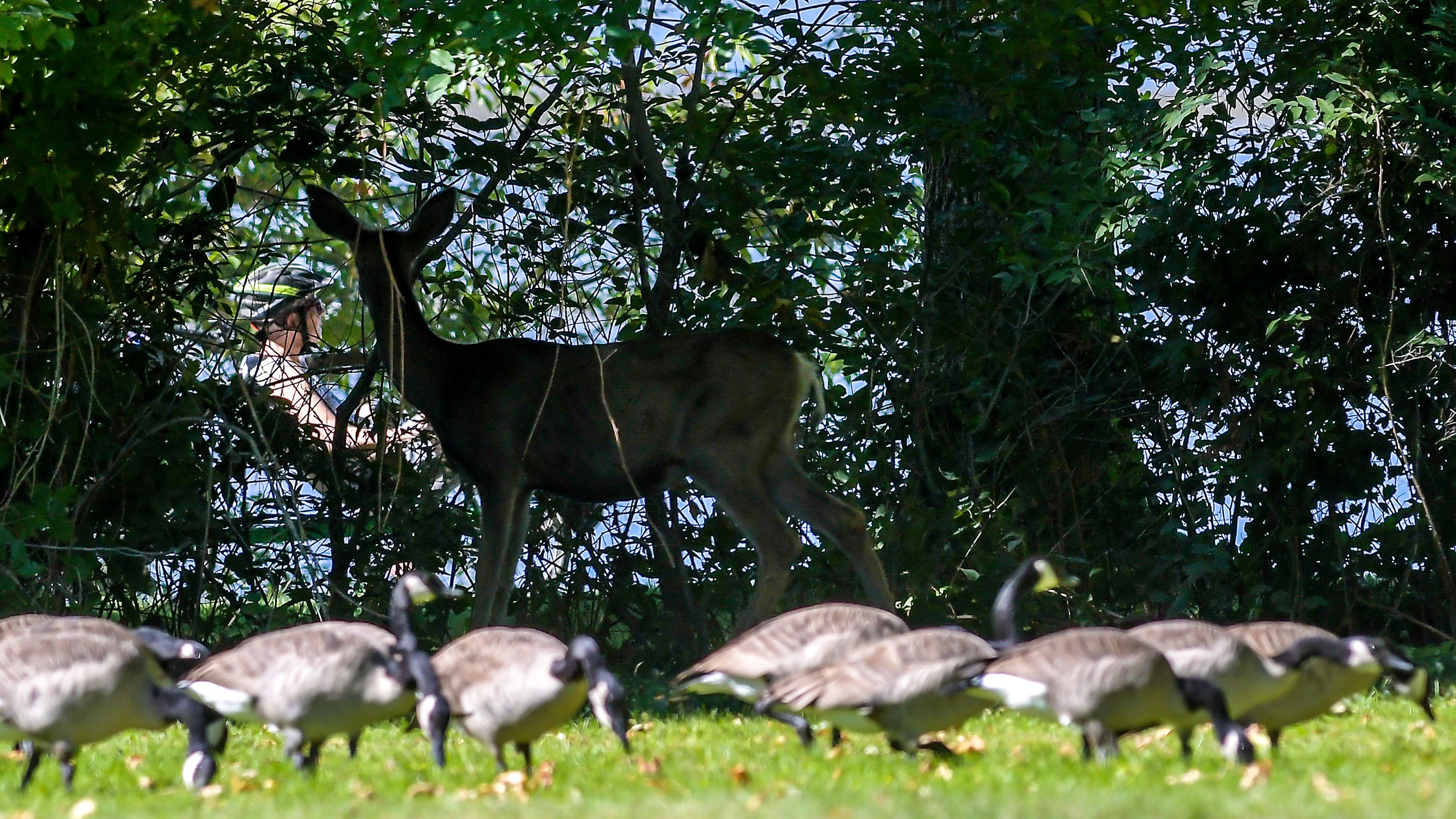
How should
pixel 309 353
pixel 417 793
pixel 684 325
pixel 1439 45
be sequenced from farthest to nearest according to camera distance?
pixel 309 353
pixel 684 325
pixel 1439 45
pixel 417 793

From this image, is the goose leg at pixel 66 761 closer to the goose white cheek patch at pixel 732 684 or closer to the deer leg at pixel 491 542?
the goose white cheek patch at pixel 732 684

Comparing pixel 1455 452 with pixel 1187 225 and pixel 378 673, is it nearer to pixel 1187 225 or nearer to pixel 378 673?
pixel 1187 225

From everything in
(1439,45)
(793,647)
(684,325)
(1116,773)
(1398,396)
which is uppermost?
(1439,45)

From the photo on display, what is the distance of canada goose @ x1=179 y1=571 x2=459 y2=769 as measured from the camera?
5262 millimetres

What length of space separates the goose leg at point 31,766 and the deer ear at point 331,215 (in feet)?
14.6

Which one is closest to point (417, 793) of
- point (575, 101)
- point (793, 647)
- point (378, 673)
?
point (378, 673)

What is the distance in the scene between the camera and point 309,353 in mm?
10797

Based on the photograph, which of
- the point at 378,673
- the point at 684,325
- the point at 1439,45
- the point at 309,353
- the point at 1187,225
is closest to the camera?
the point at 378,673

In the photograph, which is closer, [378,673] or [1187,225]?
[378,673]

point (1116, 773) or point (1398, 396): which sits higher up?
point (1398, 396)

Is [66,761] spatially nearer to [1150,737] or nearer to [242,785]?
[242,785]

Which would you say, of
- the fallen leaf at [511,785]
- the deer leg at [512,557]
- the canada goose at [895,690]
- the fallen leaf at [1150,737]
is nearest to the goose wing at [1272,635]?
the fallen leaf at [1150,737]

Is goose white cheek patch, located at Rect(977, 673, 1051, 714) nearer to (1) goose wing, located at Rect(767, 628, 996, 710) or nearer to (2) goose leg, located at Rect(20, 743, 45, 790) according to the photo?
(1) goose wing, located at Rect(767, 628, 996, 710)

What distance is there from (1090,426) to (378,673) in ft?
20.7
